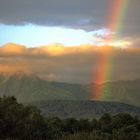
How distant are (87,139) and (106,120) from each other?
100 metres

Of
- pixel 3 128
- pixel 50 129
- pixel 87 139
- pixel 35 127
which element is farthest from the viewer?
pixel 50 129

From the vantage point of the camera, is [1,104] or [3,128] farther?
[1,104]

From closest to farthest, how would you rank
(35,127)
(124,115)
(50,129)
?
(35,127) < (50,129) < (124,115)

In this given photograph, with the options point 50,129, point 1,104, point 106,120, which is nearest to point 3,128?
point 1,104

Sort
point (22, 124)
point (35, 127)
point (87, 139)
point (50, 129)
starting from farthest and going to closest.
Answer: point (50, 129) < point (35, 127) < point (22, 124) < point (87, 139)

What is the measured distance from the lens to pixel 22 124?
9738cm

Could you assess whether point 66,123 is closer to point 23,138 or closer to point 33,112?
point 33,112

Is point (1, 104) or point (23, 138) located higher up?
point (1, 104)

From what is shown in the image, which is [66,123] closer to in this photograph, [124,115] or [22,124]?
[124,115]

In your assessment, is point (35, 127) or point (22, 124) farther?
point (35, 127)

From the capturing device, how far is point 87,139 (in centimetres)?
6869

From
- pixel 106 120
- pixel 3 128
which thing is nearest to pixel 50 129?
pixel 3 128

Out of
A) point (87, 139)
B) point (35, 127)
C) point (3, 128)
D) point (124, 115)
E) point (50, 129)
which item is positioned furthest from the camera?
point (124, 115)

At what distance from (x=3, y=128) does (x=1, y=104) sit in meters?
12.2
